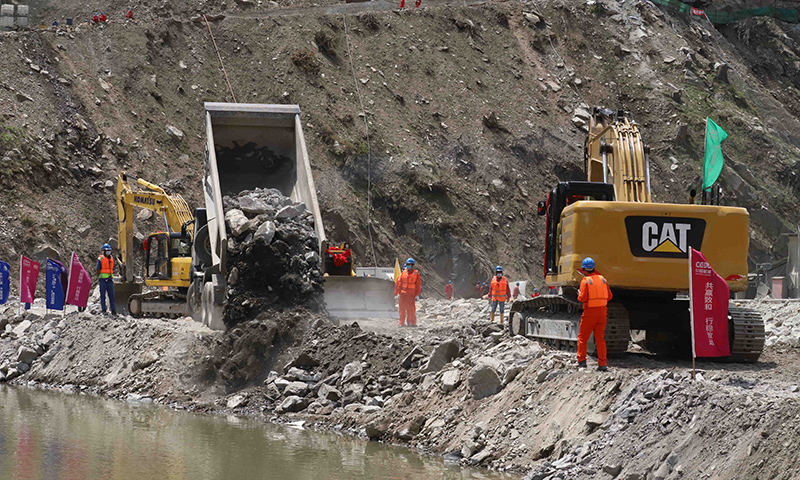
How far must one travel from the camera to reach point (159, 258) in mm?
20359

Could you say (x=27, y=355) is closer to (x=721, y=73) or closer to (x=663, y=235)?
(x=663, y=235)

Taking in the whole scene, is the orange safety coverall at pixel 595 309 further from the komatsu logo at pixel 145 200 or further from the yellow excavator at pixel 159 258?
the komatsu logo at pixel 145 200

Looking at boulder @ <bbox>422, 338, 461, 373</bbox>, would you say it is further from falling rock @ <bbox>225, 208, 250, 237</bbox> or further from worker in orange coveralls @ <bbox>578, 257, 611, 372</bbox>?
falling rock @ <bbox>225, 208, 250, 237</bbox>

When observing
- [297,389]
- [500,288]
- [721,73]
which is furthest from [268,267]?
[721,73]

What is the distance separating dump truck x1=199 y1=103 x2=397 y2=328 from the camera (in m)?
16.5

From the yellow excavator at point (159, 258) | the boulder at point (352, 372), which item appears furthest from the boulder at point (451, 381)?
the yellow excavator at point (159, 258)

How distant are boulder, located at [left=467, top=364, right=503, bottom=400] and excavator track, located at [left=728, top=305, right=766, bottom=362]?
292cm

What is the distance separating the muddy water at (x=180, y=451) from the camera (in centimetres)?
891

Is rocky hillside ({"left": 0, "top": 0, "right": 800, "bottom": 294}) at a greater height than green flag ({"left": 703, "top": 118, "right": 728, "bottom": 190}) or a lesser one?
greater

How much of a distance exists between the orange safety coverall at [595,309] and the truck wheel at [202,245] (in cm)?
965

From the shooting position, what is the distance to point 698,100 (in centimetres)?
3916

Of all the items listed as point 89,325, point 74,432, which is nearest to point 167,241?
point 89,325

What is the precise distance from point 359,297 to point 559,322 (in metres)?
5.66

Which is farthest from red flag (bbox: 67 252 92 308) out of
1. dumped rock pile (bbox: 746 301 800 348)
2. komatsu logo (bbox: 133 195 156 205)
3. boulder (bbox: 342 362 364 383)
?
dumped rock pile (bbox: 746 301 800 348)
